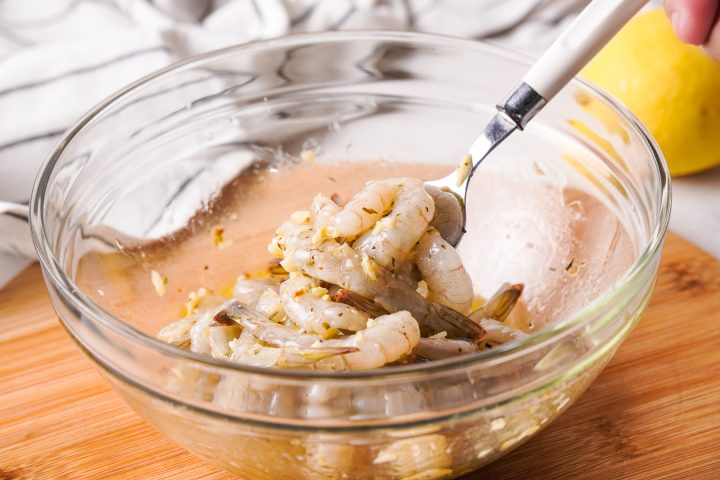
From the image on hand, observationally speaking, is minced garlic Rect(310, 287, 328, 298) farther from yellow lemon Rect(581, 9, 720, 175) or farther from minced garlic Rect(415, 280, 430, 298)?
yellow lemon Rect(581, 9, 720, 175)

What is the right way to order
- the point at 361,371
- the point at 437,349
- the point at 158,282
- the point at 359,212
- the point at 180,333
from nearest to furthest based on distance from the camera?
the point at 361,371
the point at 437,349
the point at 359,212
the point at 180,333
the point at 158,282

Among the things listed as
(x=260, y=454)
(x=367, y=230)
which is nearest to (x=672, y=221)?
(x=367, y=230)

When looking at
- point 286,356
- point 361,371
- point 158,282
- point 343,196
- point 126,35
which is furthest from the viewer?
point 126,35

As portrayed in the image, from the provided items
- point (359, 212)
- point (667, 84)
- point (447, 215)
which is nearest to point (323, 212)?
point (359, 212)

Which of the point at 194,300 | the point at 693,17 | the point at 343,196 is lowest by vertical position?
the point at 194,300

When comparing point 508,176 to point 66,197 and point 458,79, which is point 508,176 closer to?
point 458,79

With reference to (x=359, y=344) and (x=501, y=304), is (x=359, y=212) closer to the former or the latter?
(x=359, y=344)
